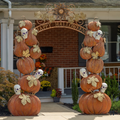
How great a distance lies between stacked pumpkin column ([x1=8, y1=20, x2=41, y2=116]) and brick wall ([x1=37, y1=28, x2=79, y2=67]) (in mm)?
4550

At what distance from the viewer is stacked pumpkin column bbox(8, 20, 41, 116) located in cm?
645

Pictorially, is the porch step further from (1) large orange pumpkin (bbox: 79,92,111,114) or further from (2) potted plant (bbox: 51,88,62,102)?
(1) large orange pumpkin (bbox: 79,92,111,114)

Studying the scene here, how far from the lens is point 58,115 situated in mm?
6758

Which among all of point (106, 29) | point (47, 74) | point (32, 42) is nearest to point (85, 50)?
point (32, 42)

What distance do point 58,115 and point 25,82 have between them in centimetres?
120

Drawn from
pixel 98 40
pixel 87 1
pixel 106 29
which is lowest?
pixel 98 40

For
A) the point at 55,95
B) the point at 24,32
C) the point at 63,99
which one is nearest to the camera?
the point at 24,32

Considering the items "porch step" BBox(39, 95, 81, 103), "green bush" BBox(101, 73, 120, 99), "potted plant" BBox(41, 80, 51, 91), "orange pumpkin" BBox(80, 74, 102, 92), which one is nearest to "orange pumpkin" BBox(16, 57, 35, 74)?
"orange pumpkin" BBox(80, 74, 102, 92)

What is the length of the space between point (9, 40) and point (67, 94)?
294 cm

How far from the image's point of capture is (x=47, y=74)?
10844mm

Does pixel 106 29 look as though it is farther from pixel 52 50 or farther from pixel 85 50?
pixel 85 50

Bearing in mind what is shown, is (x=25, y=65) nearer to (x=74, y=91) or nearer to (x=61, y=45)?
(x=74, y=91)

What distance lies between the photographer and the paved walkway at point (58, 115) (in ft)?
20.1

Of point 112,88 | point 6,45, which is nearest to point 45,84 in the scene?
point 6,45
